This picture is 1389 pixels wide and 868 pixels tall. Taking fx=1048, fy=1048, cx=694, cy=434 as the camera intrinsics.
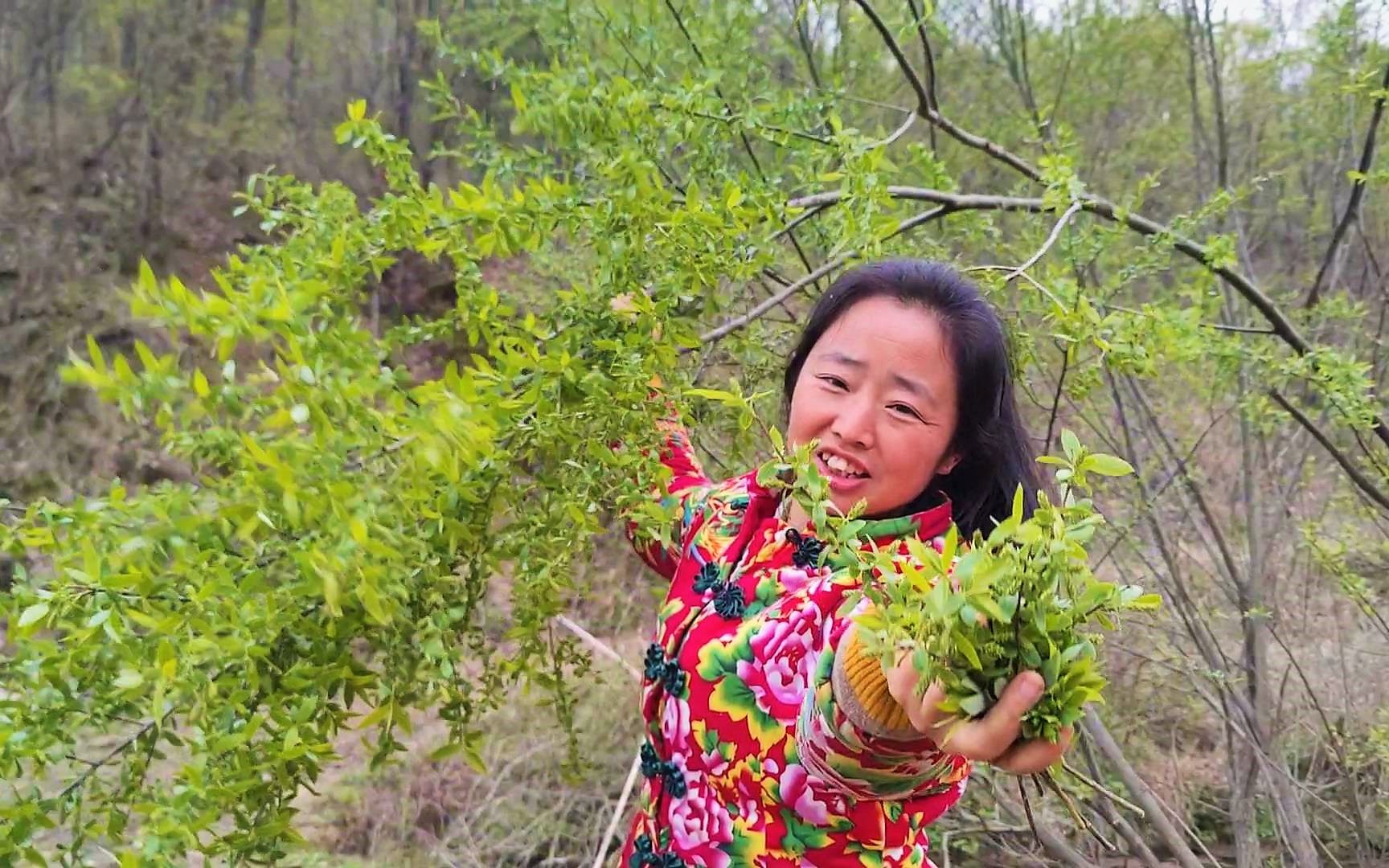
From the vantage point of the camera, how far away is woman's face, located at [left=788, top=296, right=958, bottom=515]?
123cm

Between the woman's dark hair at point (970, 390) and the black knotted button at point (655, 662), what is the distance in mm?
393

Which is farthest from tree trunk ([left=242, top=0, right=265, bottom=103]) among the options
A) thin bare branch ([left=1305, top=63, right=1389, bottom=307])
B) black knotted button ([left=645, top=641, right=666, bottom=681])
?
black knotted button ([left=645, top=641, right=666, bottom=681])

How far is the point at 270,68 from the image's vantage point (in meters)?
10.4

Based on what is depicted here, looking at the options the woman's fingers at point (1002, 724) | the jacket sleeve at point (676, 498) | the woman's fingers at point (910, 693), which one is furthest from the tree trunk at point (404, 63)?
the woman's fingers at point (1002, 724)

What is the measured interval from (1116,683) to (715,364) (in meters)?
2.34

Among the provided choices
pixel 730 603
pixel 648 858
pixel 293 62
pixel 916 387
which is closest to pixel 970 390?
pixel 916 387

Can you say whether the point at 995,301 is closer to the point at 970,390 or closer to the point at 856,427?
the point at 970,390

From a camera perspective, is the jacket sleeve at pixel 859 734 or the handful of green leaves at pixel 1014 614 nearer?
the handful of green leaves at pixel 1014 614

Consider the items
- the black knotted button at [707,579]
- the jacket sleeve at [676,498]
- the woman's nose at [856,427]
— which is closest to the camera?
the woman's nose at [856,427]

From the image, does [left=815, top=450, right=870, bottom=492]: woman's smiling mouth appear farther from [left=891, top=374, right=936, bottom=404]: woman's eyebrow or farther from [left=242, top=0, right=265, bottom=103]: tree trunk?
[left=242, top=0, right=265, bottom=103]: tree trunk

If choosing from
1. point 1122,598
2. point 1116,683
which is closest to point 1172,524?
point 1116,683

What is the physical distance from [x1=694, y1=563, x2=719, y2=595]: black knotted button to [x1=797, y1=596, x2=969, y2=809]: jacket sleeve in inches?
12.7

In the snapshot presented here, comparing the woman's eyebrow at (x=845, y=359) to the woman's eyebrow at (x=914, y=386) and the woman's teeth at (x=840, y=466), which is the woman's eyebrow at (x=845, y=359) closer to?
the woman's eyebrow at (x=914, y=386)

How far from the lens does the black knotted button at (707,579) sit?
144 cm
